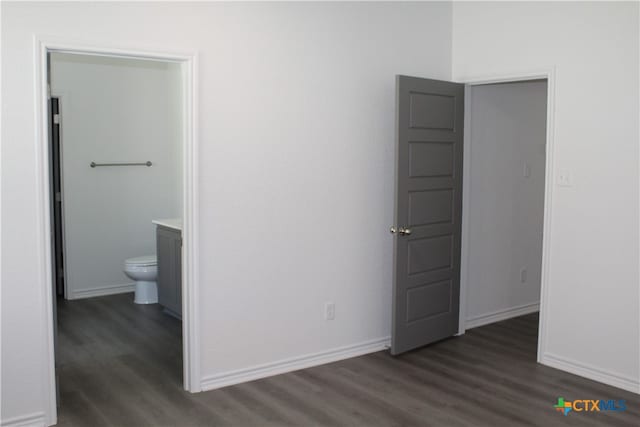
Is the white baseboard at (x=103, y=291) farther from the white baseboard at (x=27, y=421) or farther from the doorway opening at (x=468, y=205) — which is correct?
the doorway opening at (x=468, y=205)

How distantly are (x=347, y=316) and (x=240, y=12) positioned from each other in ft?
7.12

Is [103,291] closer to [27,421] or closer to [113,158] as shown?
[113,158]

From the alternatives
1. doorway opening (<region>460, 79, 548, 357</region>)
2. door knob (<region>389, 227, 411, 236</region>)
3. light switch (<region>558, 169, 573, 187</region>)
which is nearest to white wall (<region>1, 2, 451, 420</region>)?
door knob (<region>389, 227, 411, 236</region>)

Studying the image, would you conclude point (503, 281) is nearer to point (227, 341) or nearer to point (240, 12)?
point (227, 341)

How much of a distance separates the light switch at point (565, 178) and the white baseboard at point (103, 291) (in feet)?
13.9

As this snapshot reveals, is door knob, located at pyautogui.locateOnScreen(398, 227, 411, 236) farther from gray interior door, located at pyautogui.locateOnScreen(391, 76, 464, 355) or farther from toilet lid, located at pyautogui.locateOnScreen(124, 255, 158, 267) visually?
toilet lid, located at pyautogui.locateOnScreen(124, 255, 158, 267)

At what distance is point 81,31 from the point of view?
10.7 feet

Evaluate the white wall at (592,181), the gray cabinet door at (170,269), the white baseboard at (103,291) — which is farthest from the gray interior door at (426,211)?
the white baseboard at (103,291)

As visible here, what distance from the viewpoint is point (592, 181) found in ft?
13.3

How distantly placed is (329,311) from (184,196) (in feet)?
4.43

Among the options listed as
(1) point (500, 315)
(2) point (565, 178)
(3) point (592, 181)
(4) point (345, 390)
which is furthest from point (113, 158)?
(3) point (592, 181)

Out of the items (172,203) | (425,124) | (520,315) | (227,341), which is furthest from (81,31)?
(520,315)

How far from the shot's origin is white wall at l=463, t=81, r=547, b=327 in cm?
517

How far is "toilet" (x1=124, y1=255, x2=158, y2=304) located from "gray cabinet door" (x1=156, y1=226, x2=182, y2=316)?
0.22 m
